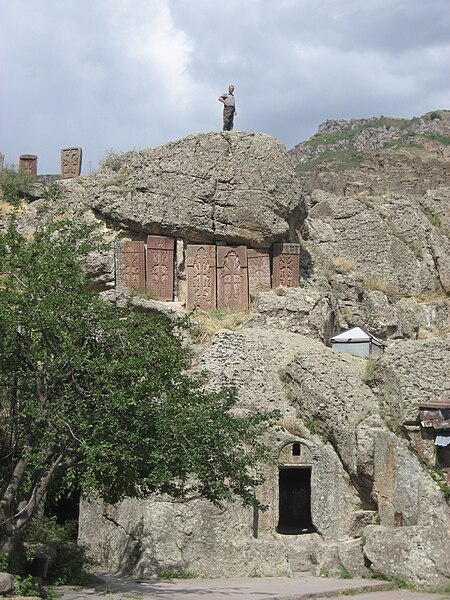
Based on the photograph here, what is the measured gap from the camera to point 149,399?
12.0 m

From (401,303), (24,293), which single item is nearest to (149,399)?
(24,293)

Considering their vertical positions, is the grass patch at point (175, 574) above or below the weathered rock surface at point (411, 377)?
below

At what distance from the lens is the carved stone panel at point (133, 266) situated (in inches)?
931

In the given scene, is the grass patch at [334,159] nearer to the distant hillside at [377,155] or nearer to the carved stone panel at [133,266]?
the distant hillside at [377,155]

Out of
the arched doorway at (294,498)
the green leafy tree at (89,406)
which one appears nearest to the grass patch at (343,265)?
the arched doorway at (294,498)

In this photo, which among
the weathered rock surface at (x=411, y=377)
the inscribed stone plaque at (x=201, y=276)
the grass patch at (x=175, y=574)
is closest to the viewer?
the grass patch at (x=175, y=574)

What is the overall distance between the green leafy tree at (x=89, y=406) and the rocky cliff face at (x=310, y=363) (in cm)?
325

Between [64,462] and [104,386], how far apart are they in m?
1.25

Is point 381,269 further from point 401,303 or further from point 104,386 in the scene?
point 104,386

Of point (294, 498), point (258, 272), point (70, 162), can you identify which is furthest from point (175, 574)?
point (70, 162)

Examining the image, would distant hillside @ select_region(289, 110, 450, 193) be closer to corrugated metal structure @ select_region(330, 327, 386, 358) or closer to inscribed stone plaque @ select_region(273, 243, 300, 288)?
inscribed stone plaque @ select_region(273, 243, 300, 288)

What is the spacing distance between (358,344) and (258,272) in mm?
3752

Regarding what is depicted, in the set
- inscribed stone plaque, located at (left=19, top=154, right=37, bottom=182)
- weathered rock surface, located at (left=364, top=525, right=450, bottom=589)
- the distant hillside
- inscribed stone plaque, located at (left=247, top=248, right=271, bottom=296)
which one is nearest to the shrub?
inscribed stone plaque, located at (left=19, top=154, right=37, bottom=182)

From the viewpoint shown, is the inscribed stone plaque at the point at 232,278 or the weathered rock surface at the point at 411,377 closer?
the weathered rock surface at the point at 411,377
